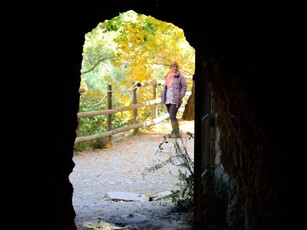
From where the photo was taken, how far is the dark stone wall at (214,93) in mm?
3523

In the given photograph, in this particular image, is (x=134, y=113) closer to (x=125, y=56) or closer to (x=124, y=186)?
(x=125, y=56)

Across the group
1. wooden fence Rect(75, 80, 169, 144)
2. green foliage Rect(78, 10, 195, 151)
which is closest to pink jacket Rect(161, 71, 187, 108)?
wooden fence Rect(75, 80, 169, 144)

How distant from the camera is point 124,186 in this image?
9438 millimetres

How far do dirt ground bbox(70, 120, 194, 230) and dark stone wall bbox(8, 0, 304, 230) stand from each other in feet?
5.34

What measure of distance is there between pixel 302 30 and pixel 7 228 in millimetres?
2487

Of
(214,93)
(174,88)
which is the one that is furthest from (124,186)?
(214,93)

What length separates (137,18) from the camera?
14547mm

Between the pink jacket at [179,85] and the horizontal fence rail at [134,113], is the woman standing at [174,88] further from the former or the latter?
the horizontal fence rail at [134,113]

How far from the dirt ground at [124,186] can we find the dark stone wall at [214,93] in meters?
1.63

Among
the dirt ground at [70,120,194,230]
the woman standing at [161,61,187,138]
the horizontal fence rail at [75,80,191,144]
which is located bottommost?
the dirt ground at [70,120,194,230]

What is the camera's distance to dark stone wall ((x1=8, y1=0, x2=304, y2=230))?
3.52m

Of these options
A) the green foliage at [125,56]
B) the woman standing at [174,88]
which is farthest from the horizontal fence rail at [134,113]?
the woman standing at [174,88]

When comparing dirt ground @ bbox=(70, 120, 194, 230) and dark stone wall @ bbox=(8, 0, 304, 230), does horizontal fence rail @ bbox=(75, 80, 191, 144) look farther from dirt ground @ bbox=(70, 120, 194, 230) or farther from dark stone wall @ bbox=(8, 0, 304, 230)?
dark stone wall @ bbox=(8, 0, 304, 230)

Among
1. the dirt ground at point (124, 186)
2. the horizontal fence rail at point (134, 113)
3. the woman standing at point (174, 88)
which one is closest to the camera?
the dirt ground at point (124, 186)
